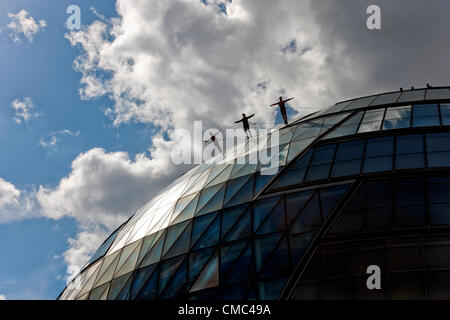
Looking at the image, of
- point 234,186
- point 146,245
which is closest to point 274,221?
point 234,186

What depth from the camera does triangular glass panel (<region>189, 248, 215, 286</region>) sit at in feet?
56.8

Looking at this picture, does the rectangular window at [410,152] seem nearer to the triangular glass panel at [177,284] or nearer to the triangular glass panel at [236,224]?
the triangular glass panel at [236,224]

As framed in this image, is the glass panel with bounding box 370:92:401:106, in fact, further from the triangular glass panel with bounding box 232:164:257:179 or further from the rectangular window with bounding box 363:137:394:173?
the triangular glass panel with bounding box 232:164:257:179

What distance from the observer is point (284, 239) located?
15.9 m

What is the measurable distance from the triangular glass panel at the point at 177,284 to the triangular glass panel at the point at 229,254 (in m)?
1.83

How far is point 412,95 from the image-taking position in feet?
84.4

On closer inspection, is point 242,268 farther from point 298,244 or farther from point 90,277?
point 90,277

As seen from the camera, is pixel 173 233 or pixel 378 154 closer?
pixel 378 154

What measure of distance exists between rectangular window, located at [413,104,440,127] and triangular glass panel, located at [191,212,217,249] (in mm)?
10584

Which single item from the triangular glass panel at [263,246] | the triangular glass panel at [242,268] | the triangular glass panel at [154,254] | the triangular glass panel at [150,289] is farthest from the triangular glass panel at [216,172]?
the triangular glass panel at [242,268]

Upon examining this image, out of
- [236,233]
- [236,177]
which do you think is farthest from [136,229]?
[236,233]

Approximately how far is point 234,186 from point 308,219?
19.1ft

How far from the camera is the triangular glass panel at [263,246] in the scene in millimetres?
15711
